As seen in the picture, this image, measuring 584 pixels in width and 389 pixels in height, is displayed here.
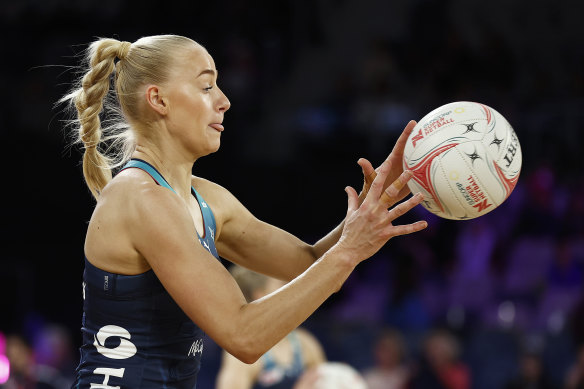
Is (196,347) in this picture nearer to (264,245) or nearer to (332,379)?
(264,245)

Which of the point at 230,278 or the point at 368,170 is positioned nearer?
the point at 230,278

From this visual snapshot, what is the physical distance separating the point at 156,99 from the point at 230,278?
63cm

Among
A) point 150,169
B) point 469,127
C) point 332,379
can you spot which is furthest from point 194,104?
point 332,379

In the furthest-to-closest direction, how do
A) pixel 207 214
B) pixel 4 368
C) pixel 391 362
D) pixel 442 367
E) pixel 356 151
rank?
pixel 356 151 → pixel 4 368 → pixel 391 362 → pixel 442 367 → pixel 207 214

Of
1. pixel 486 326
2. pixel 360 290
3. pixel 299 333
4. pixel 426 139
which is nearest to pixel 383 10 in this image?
pixel 360 290

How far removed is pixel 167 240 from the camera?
2217 millimetres

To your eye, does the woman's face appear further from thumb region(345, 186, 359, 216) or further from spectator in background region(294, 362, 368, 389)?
spectator in background region(294, 362, 368, 389)

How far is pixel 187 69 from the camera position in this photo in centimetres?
252

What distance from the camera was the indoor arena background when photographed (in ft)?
22.4

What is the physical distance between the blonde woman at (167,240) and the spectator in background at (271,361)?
1.65 meters

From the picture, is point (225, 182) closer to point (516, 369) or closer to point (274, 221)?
point (274, 221)

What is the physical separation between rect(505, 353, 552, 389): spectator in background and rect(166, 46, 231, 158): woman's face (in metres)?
3.92

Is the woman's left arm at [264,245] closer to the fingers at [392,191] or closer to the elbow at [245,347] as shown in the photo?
the fingers at [392,191]

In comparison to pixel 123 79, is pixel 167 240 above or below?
below
